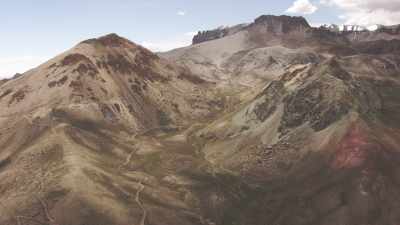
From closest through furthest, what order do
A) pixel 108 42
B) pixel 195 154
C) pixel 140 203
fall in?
pixel 140 203
pixel 195 154
pixel 108 42

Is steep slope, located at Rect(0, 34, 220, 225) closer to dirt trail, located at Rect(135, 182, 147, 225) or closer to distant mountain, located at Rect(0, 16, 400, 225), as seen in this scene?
dirt trail, located at Rect(135, 182, 147, 225)

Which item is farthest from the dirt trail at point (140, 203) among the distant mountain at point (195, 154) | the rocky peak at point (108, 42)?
the rocky peak at point (108, 42)

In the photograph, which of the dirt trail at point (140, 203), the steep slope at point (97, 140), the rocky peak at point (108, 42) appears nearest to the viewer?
the dirt trail at point (140, 203)

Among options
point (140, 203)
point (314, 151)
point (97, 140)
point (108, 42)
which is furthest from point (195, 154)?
point (108, 42)

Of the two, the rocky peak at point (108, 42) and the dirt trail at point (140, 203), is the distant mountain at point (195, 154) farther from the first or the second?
the rocky peak at point (108, 42)

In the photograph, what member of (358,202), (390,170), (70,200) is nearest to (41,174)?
(70,200)

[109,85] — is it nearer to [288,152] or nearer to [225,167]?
[225,167]

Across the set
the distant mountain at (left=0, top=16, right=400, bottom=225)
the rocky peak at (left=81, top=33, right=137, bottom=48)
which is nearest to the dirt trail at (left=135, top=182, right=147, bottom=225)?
the distant mountain at (left=0, top=16, right=400, bottom=225)

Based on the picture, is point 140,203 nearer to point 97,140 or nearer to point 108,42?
point 97,140
